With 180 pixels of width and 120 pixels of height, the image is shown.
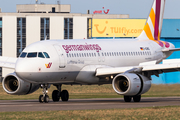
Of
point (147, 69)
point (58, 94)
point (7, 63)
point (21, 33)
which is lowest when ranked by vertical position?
point (58, 94)

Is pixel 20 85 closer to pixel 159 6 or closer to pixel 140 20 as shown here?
pixel 159 6

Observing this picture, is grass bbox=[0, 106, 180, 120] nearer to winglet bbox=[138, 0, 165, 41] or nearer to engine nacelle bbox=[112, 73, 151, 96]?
engine nacelle bbox=[112, 73, 151, 96]

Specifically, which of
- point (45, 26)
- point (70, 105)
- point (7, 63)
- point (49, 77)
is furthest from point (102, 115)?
point (45, 26)

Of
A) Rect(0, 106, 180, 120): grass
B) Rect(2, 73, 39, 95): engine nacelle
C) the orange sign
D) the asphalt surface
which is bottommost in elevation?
the asphalt surface

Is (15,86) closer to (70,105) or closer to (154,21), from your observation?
(70,105)

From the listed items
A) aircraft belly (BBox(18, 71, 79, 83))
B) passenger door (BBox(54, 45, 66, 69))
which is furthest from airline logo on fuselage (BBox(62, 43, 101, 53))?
aircraft belly (BBox(18, 71, 79, 83))

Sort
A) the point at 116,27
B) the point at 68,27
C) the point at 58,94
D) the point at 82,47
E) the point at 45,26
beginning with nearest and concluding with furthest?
1. the point at 82,47
2. the point at 58,94
3. the point at 116,27
4. the point at 45,26
5. the point at 68,27

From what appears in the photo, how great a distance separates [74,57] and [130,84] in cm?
528

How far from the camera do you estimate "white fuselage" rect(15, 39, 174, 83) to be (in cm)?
2972

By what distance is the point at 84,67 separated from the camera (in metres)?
33.0

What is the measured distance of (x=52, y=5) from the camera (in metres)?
131

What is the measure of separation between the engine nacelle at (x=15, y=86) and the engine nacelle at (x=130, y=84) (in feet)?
23.1

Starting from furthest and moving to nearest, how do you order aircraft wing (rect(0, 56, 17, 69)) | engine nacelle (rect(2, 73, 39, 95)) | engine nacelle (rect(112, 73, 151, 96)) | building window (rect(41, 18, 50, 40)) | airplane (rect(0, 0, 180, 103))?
building window (rect(41, 18, 50, 40)), aircraft wing (rect(0, 56, 17, 69)), engine nacelle (rect(2, 73, 39, 95)), airplane (rect(0, 0, 180, 103)), engine nacelle (rect(112, 73, 151, 96))

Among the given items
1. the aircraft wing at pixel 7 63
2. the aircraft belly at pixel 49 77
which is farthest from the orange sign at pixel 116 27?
the aircraft belly at pixel 49 77
